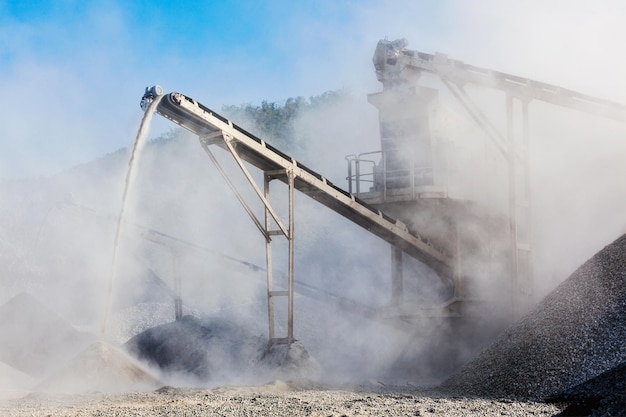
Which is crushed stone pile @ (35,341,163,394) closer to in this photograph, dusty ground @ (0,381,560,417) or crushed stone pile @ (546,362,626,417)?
dusty ground @ (0,381,560,417)

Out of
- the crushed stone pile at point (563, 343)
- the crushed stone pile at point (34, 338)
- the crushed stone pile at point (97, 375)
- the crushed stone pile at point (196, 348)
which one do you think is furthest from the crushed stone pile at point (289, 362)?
the crushed stone pile at point (34, 338)

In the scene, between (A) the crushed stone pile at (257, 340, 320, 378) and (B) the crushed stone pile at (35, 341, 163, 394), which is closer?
(B) the crushed stone pile at (35, 341, 163, 394)

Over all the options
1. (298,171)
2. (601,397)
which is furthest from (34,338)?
(601,397)

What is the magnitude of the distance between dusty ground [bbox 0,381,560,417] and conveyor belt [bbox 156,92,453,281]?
411 centimetres

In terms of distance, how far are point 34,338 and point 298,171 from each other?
7254 mm

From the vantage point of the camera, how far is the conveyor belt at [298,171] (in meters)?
10.4

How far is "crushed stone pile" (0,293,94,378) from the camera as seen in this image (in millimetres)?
13930

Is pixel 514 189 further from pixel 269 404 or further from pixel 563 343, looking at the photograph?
pixel 269 404

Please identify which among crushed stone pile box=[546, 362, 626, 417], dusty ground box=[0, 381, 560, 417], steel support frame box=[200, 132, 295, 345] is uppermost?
steel support frame box=[200, 132, 295, 345]

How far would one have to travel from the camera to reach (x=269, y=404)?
7.10m

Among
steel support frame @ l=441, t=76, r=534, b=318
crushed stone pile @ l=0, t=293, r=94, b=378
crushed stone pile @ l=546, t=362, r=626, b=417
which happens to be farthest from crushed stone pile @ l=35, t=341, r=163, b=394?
steel support frame @ l=441, t=76, r=534, b=318

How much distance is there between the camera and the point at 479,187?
1432cm

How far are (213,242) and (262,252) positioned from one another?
2.37 meters

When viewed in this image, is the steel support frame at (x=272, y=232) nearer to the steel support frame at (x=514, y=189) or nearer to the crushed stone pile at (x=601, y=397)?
the steel support frame at (x=514, y=189)
